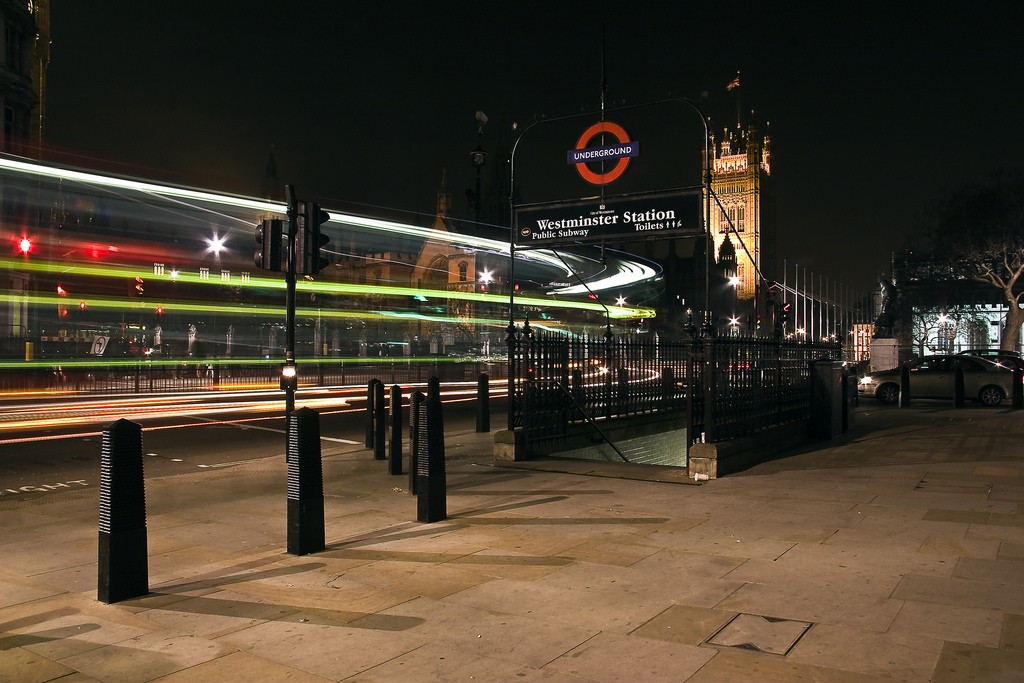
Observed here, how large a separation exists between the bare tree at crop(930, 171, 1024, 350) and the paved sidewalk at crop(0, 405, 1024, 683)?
34676 mm

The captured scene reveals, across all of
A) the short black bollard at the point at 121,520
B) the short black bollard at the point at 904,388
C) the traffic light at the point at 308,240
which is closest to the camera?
the short black bollard at the point at 121,520

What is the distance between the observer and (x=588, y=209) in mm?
12047

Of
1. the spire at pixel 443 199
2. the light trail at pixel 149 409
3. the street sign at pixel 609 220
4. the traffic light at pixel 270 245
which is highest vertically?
the spire at pixel 443 199

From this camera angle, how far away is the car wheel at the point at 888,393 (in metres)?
24.7

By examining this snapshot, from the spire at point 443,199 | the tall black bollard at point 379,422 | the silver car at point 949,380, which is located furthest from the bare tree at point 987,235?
the spire at point 443,199

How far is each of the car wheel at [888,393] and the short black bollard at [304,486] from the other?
22238 millimetres

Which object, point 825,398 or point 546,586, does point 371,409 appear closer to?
point 546,586

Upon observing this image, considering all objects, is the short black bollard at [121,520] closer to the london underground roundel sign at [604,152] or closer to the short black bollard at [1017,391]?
the london underground roundel sign at [604,152]

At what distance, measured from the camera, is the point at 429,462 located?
7.64 metres

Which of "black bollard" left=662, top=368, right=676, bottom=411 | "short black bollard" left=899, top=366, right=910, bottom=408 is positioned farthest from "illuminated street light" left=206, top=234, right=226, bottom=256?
"short black bollard" left=899, top=366, right=910, bottom=408

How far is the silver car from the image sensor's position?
75.2ft

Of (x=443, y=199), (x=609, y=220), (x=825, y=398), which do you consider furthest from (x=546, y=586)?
(x=443, y=199)

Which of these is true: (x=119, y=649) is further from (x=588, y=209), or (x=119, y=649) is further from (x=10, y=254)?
(x=10, y=254)

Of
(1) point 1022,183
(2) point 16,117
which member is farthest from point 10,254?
(2) point 16,117
